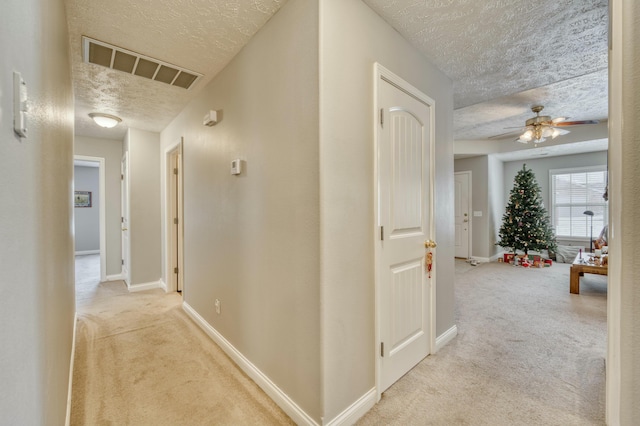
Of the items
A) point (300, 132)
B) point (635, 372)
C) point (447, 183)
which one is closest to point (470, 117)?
point (447, 183)

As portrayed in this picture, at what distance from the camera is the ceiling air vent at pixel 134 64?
2127 millimetres

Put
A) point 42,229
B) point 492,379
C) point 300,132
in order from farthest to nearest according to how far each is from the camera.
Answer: point 492,379
point 300,132
point 42,229

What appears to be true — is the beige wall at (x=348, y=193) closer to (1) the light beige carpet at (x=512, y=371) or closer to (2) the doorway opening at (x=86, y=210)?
(1) the light beige carpet at (x=512, y=371)

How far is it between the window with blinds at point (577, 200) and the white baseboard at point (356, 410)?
693 centimetres

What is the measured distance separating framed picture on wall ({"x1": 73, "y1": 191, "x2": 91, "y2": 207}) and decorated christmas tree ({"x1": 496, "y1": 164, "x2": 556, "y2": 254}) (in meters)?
10.9

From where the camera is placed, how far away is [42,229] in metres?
0.98

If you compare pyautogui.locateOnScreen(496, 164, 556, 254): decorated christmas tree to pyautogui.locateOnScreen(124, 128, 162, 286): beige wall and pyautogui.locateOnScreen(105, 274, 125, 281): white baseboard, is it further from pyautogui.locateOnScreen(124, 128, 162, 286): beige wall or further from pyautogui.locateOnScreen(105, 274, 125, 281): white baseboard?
pyautogui.locateOnScreen(105, 274, 125, 281): white baseboard

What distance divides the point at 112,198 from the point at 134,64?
3.31 meters

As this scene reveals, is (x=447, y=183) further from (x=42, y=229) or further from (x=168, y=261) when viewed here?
(x=168, y=261)

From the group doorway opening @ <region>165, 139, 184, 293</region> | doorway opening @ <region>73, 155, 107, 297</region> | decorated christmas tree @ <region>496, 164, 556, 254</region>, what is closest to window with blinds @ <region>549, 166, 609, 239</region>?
decorated christmas tree @ <region>496, 164, 556, 254</region>

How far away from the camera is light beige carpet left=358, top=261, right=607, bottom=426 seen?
65.3 inches

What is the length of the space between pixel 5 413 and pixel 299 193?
49.6 inches

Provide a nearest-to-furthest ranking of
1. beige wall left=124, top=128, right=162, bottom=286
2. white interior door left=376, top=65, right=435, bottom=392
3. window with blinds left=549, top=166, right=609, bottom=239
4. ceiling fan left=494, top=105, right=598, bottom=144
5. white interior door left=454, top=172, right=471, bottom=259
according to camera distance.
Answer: white interior door left=376, top=65, right=435, bottom=392, ceiling fan left=494, top=105, right=598, bottom=144, beige wall left=124, top=128, right=162, bottom=286, window with blinds left=549, top=166, right=609, bottom=239, white interior door left=454, top=172, right=471, bottom=259

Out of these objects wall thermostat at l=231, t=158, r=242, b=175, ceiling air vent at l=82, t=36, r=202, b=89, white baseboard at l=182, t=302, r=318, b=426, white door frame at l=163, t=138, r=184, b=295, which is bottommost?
white baseboard at l=182, t=302, r=318, b=426
